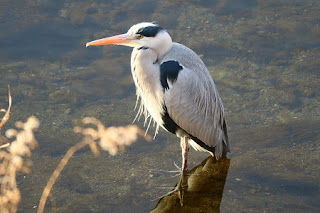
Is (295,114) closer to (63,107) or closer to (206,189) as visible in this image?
(206,189)

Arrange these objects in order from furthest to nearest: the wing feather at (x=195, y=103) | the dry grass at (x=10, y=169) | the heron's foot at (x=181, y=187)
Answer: the heron's foot at (x=181, y=187) < the wing feather at (x=195, y=103) < the dry grass at (x=10, y=169)

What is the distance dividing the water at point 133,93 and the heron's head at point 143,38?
1.09m

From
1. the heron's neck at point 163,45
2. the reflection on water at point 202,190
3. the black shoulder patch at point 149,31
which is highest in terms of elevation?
the black shoulder patch at point 149,31

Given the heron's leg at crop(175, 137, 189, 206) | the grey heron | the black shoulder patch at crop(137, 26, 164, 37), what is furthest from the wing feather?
the black shoulder patch at crop(137, 26, 164, 37)

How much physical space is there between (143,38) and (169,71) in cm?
31

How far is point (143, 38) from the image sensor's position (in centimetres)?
449

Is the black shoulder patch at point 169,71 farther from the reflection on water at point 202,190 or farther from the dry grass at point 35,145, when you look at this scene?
the reflection on water at point 202,190

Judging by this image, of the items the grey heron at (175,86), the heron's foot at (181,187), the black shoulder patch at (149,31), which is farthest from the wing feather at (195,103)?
the heron's foot at (181,187)

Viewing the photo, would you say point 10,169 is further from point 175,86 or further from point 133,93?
point 133,93

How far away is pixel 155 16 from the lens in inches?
276

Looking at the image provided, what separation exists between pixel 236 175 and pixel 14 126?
204 cm

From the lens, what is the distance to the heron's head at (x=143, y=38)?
4.45 metres

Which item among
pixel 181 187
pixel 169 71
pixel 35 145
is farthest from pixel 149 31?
pixel 35 145

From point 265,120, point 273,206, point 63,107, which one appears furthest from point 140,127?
point 273,206
